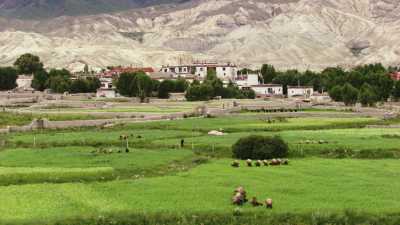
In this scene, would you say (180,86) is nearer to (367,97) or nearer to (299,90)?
(299,90)

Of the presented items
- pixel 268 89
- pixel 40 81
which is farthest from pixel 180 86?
pixel 40 81

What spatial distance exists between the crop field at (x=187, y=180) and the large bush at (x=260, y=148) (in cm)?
91

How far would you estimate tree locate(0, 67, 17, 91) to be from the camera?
470 ft

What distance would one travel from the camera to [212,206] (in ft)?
97.8

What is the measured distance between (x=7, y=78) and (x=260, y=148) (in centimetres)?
10666

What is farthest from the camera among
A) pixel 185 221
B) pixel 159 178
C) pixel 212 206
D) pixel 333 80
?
pixel 333 80

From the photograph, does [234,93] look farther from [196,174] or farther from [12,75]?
[196,174]

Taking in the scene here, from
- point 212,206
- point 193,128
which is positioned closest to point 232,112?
point 193,128

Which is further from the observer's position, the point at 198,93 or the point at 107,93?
the point at 107,93

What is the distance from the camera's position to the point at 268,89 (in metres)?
156

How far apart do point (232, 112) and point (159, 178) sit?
5403 cm

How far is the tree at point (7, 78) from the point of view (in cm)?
14315

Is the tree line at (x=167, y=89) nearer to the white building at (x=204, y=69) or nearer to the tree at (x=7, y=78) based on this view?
the tree at (x=7, y=78)

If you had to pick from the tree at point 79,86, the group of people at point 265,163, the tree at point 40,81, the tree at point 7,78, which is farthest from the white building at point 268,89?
the group of people at point 265,163
